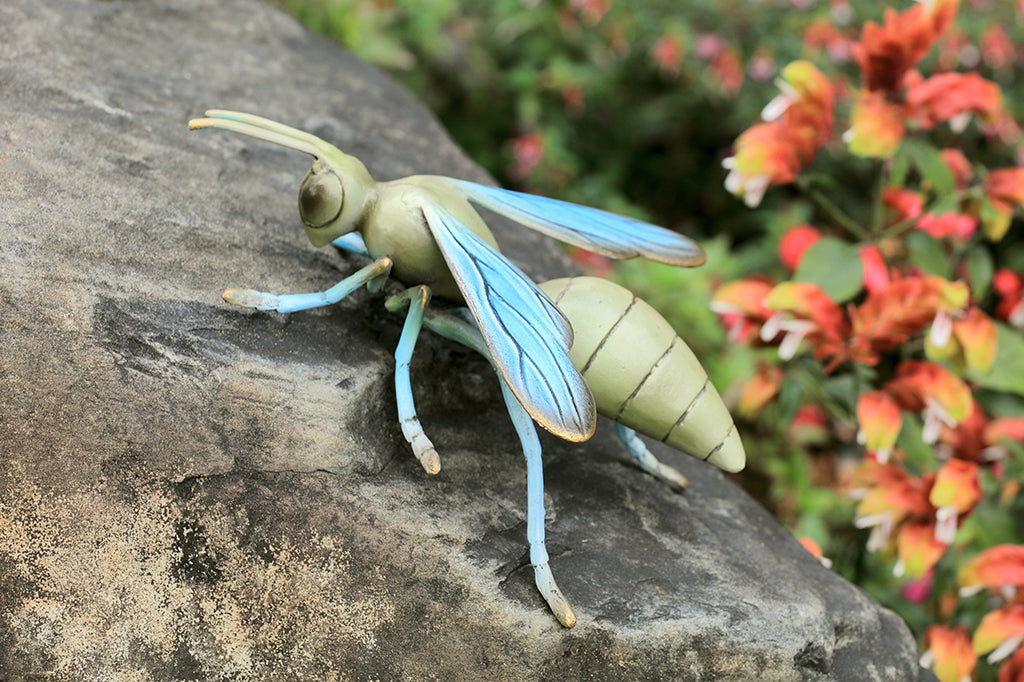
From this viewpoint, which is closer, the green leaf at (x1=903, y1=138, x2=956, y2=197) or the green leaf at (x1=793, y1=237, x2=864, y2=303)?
the green leaf at (x1=793, y1=237, x2=864, y2=303)

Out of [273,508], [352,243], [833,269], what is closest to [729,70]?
[833,269]

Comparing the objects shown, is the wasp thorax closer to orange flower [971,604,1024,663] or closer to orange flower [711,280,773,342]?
orange flower [711,280,773,342]

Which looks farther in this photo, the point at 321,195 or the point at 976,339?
the point at 976,339

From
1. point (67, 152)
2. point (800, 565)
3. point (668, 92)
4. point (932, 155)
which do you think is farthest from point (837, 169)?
point (67, 152)

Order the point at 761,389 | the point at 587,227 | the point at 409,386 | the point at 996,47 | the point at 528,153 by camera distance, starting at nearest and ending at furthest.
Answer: the point at 409,386 < the point at 587,227 < the point at 761,389 < the point at 996,47 < the point at 528,153

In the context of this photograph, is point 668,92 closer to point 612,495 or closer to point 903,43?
point 903,43

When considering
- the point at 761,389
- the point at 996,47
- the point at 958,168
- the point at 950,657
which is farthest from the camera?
the point at 996,47

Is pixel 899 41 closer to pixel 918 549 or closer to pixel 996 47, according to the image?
pixel 918 549

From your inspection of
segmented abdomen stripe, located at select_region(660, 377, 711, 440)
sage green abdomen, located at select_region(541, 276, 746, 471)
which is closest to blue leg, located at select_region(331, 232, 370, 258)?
sage green abdomen, located at select_region(541, 276, 746, 471)
